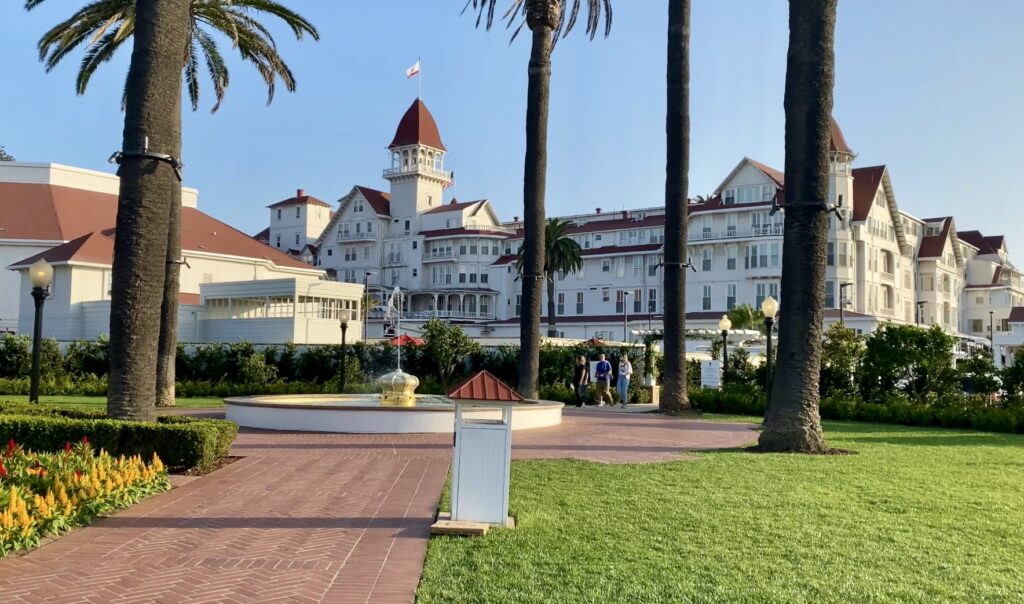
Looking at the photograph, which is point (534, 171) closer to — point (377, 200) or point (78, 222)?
point (78, 222)

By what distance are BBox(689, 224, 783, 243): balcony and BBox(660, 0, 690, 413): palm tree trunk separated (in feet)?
145

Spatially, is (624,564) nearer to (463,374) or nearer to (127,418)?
(127,418)

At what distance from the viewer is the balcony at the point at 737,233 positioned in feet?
218

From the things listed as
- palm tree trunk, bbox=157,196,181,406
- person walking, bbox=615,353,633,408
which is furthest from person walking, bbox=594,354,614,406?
palm tree trunk, bbox=157,196,181,406

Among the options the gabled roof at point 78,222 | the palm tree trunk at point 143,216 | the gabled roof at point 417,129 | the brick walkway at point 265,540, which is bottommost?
the brick walkway at point 265,540

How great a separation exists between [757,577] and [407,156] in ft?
287

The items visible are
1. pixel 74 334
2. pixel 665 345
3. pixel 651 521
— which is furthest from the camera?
pixel 74 334

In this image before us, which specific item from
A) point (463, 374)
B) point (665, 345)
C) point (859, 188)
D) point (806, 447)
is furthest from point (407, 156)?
point (806, 447)

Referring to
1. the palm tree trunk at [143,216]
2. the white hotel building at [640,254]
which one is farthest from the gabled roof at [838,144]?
the palm tree trunk at [143,216]

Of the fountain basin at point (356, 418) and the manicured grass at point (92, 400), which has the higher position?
the fountain basin at point (356, 418)

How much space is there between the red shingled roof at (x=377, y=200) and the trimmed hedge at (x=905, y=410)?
6710 cm

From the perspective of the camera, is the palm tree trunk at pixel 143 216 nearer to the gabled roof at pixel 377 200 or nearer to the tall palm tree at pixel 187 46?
the tall palm tree at pixel 187 46

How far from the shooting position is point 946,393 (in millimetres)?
Result: 24781

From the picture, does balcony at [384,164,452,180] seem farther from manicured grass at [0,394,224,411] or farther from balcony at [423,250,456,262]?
manicured grass at [0,394,224,411]
